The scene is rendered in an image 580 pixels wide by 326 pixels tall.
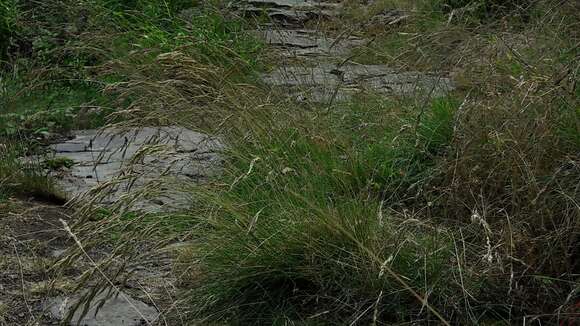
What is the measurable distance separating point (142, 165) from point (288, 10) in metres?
5.86

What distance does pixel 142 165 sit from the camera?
451 cm

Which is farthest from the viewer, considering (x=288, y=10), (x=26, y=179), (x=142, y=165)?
(x=288, y=10)

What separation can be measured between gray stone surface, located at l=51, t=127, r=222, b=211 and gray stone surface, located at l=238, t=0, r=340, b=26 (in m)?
3.57

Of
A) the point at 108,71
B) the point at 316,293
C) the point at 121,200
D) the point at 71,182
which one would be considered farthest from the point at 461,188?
the point at 71,182

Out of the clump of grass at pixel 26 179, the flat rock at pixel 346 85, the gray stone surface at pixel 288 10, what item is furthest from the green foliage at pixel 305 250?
the gray stone surface at pixel 288 10

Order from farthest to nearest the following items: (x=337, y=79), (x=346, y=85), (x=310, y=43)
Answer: (x=310, y=43) → (x=337, y=79) → (x=346, y=85)

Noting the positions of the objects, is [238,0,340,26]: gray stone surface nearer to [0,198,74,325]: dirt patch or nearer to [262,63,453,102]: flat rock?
[262,63,453,102]: flat rock

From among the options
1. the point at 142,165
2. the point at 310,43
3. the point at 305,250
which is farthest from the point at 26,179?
the point at 310,43

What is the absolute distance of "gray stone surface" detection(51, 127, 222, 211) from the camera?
3289mm

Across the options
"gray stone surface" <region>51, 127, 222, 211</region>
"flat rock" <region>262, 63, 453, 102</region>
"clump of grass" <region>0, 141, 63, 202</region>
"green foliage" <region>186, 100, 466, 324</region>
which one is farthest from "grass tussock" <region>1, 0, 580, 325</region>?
"clump of grass" <region>0, 141, 63, 202</region>

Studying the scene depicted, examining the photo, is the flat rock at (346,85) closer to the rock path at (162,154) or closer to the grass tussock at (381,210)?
the rock path at (162,154)

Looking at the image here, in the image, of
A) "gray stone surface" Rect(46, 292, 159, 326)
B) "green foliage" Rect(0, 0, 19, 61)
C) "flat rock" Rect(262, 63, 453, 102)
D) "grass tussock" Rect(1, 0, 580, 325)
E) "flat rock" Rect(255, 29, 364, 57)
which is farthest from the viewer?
"green foliage" Rect(0, 0, 19, 61)

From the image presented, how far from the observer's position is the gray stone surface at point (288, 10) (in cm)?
958

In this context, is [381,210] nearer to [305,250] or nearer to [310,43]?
[305,250]
